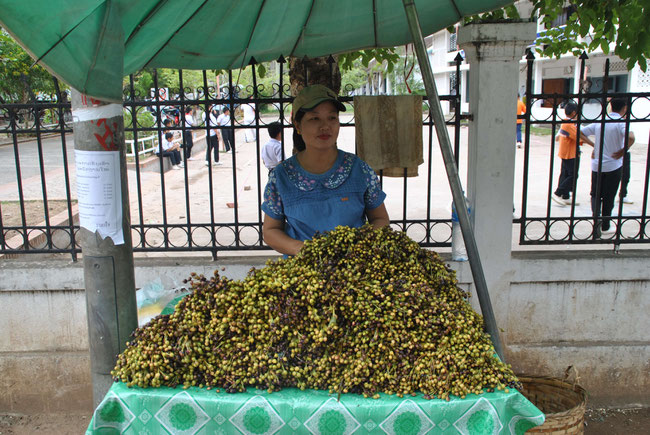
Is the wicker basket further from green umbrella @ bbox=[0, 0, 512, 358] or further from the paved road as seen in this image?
the paved road

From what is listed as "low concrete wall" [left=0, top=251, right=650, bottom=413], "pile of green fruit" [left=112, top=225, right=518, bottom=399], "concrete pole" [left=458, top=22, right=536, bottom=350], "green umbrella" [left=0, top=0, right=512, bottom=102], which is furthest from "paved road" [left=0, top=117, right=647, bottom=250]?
"pile of green fruit" [left=112, top=225, right=518, bottom=399]

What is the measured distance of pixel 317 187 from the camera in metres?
2.78

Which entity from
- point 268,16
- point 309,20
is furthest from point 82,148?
point 309,20

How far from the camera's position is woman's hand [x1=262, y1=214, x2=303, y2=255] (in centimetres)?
269

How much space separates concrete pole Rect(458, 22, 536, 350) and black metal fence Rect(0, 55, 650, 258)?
0.14 meters

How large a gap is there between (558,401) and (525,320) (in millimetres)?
830

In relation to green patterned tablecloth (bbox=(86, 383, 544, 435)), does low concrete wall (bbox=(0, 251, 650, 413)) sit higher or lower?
lower

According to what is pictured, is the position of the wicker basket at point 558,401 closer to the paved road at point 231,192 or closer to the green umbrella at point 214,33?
the green umbrella at point 214,33

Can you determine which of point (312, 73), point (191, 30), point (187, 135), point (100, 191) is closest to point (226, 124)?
point (312, 73)

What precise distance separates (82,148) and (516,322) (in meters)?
3.06

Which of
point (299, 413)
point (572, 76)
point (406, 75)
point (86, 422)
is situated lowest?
point (86, 422)

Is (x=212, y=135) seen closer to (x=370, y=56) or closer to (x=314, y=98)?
(x=370, y=56)

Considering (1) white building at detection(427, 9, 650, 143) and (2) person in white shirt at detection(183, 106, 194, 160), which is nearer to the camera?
(2) person in white shirt at detection(183, 106, 194, 160)

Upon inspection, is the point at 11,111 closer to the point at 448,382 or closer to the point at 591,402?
the point at 448,382
